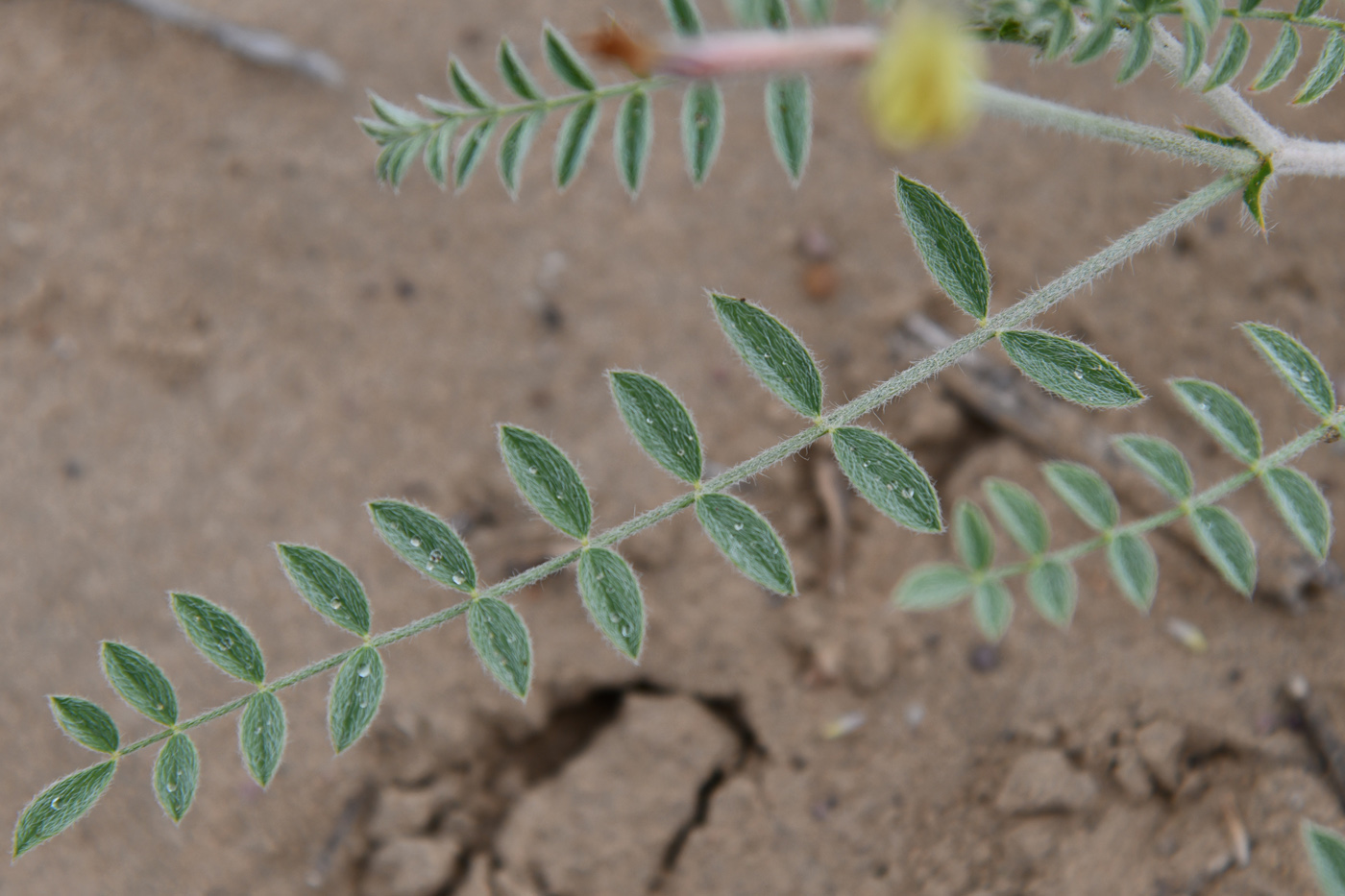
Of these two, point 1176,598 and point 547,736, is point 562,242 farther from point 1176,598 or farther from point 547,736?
point 1176,598

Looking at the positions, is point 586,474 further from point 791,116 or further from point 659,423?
point 791,116

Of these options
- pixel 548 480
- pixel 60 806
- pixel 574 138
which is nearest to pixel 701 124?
pixel 574 138

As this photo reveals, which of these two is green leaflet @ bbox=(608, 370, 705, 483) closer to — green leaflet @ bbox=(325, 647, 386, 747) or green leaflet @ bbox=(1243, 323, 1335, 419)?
green leaflet @ bbox=(325, 647, 386, 747)

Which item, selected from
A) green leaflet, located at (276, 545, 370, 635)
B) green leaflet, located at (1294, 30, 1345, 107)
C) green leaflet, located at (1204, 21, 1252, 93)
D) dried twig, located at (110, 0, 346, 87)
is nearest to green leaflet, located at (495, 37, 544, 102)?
green leaflet, located at (276, 545, 370, 635)

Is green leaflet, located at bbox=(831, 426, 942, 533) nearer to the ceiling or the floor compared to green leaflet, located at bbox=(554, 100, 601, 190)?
nearer to the floor

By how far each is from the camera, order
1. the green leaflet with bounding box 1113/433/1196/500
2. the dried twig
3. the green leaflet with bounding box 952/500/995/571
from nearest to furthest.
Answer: the green leaflet with bounding box 1113/433/1196/500
the green leaflet with bounding box 952/500/995/571
the dried twig

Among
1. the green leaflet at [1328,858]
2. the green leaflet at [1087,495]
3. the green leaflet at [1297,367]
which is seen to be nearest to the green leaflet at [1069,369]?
the green leaflet at [1297,367]

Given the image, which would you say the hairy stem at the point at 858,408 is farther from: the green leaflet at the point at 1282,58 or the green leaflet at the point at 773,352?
the green leaflet at the point at 1282,58
